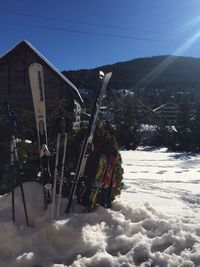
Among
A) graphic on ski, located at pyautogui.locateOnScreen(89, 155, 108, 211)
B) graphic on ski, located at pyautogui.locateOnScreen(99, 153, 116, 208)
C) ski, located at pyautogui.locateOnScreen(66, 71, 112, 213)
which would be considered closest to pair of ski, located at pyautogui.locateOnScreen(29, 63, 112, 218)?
ski, located at pyautogui.locateOnScreen(66, 71, 112, 213)

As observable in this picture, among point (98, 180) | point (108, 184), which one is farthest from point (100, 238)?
point (108, 184)

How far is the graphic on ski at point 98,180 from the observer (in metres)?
5.20

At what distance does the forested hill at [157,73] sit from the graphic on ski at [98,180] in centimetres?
10144

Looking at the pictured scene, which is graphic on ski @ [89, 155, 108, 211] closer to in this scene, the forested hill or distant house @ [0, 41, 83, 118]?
distant house @ [0, 41, 83, 118]

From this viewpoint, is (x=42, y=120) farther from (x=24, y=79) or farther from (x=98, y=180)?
(x=24, y=79)

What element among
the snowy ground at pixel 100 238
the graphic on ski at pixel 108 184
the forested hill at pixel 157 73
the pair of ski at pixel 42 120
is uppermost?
the forested hill at pixel 157 73

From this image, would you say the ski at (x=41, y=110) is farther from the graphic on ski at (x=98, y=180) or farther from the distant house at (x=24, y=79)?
the distant house at (x=24, y=79)

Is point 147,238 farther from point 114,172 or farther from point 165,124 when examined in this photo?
point 165,124

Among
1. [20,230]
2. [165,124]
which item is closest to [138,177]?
[20,230]

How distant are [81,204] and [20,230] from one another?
111cm

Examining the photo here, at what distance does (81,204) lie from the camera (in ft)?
17.6

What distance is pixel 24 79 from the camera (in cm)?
2350

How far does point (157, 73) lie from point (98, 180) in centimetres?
11781

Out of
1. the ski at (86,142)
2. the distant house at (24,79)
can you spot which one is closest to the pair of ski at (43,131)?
the ski at (86,142)
